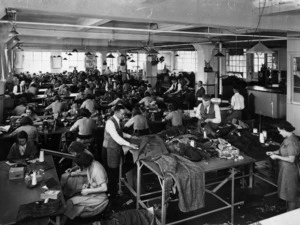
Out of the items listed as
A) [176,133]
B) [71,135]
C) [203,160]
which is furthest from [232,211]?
[71,135]

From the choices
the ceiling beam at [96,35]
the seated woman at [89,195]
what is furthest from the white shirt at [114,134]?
the ceiling beam at [96,35]

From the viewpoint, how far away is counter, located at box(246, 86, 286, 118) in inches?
518

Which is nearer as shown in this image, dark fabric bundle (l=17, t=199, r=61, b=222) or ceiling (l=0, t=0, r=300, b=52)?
dark fabric bundle (l=17, t=199, r=61, b=222)

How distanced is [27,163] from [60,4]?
2874 millimetres

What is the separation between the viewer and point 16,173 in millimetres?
4297

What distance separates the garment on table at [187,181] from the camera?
4.26 metres

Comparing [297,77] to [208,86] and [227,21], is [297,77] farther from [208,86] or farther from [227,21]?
[208,86]

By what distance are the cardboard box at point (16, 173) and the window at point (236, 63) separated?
1927 centimetres

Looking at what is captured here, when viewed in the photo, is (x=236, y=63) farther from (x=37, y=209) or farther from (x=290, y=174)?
(x=37, y=209)

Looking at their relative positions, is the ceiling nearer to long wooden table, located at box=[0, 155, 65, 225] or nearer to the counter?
long wooden table, located at box=[0, 155, 65, 225]

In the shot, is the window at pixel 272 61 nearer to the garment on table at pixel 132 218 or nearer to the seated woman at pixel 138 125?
the seated woman at pixel 138 125

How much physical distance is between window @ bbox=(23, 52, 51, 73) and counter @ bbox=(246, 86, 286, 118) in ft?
74.1

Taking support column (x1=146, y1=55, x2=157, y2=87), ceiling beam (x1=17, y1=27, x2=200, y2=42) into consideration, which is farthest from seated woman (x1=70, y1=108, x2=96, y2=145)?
support column (x1=146, y1=55, x2=157, y2=87)

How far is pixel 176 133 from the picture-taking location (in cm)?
629
